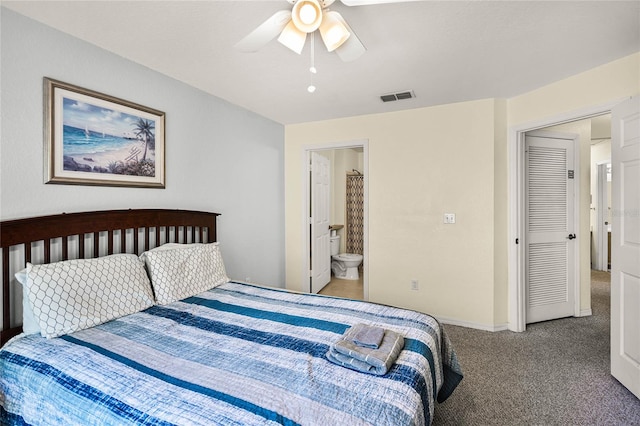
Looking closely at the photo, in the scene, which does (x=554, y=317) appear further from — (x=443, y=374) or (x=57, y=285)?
(x=57, y=285)

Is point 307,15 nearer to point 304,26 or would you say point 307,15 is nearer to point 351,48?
point 304,26

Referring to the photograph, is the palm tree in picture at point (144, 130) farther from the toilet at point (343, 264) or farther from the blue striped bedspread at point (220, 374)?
the toilet at point (343, 264)

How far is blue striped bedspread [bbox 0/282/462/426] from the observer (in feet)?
3.43

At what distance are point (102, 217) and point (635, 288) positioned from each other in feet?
12.2

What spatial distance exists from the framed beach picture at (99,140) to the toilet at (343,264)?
3.25 metres

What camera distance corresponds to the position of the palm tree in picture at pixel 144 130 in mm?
2317

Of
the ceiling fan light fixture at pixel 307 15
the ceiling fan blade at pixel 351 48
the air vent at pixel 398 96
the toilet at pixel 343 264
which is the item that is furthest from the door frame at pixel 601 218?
the ceiling fan light fixture at pixel 307 15

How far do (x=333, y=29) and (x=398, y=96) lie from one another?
166 cm

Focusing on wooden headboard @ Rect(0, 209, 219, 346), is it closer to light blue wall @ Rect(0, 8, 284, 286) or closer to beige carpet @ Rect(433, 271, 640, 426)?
light blue wall @ Rect(0, 8, 284, 286)

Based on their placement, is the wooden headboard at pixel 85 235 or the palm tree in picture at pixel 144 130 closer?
the wooden headboard at pixel 85 235

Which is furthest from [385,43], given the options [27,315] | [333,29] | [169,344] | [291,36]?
[27,315]

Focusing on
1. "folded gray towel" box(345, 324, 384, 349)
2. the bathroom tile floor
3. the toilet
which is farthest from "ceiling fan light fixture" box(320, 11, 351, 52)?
the toilet

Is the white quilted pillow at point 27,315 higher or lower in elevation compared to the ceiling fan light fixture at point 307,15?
lower

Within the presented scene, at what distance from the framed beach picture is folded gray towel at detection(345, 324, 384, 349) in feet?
6.46
